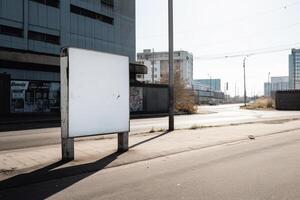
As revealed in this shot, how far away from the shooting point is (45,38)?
40.5m

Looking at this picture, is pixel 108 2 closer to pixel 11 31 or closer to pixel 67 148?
pixel 11 31

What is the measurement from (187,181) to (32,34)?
34.9 m

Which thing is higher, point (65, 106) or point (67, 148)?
point (65, 106)

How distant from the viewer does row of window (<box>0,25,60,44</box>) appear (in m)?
36.6

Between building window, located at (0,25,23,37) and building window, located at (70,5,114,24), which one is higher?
building window, located at (70,5,114,24)

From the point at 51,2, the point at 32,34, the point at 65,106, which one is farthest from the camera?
the point at 51,2

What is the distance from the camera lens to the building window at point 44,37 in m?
39.2

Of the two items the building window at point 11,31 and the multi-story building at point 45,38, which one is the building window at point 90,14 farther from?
A: the building window at point 11,31

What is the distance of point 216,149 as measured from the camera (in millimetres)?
12430

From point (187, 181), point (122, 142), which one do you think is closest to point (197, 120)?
point (122, 142)

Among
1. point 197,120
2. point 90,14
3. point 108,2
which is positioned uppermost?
point 108,2

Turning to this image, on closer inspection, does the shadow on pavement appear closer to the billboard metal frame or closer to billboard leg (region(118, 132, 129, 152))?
the billboard metal frame

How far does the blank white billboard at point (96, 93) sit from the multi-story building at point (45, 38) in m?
20.3

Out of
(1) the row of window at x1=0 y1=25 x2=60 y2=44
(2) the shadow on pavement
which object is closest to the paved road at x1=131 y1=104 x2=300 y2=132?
(2) the shadow on pavement
